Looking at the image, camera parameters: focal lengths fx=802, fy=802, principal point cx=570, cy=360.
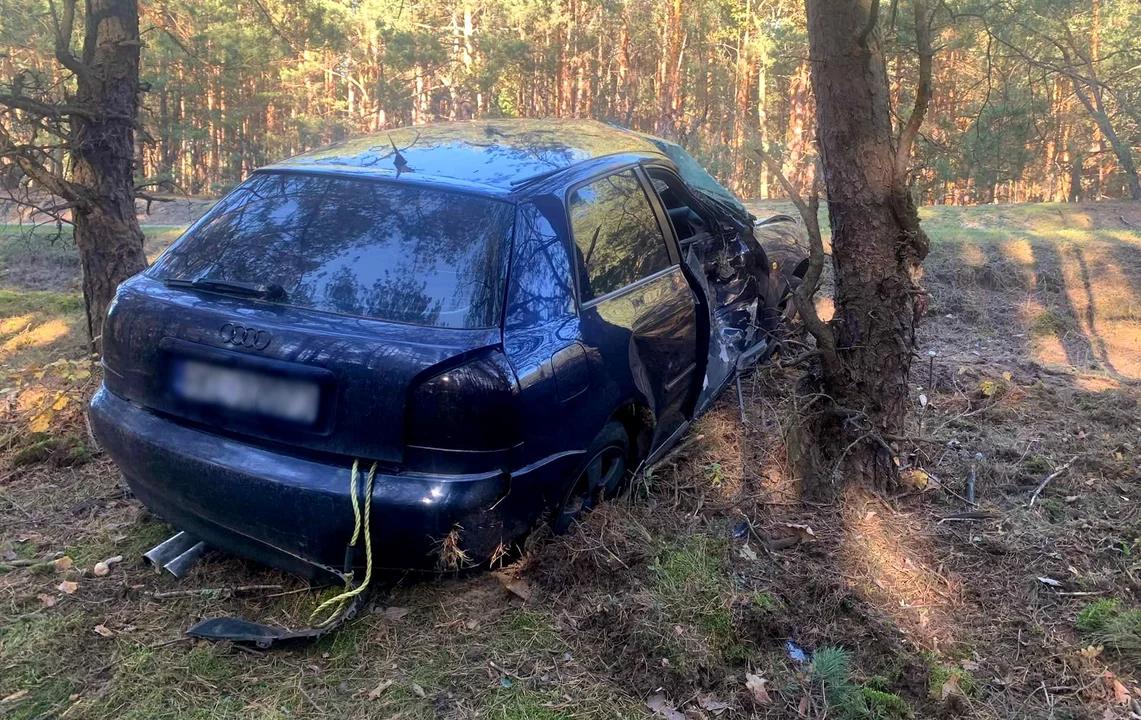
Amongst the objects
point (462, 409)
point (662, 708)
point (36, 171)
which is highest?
point (36, 171)

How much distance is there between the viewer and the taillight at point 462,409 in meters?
2.62

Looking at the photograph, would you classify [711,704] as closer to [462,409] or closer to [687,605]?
[687,605]

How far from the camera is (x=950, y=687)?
8.90 ft

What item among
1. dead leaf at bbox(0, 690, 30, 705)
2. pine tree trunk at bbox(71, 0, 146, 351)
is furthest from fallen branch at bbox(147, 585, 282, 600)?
pine tree trunk at bbox(71, 0, 146, 351)

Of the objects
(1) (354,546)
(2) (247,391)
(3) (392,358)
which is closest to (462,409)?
(3) (392,358)

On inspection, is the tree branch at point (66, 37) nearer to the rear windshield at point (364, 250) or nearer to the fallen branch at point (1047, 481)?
the rear windshield at point (364, 250)

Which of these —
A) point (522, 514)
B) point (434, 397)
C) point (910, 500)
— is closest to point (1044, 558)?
point (910, 500)

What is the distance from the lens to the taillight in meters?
2.62

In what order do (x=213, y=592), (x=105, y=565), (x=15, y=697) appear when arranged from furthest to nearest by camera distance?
1. (x=105, y=565)
2. (x=213, y=592)
3. (x=15, y=697)

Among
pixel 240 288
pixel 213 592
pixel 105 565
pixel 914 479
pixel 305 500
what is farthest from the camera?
pixel 914 479

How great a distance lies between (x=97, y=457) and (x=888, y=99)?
436cm

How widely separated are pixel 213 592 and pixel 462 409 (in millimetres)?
1316

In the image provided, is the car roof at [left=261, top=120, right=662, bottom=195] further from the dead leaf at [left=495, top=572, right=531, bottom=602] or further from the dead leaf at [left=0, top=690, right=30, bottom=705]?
the dead leaf at [left=0, top=690, right=30, bottom=705]

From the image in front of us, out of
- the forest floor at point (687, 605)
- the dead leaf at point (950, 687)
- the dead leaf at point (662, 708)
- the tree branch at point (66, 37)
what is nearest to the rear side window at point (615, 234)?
the forest floor at point (687, 605)
